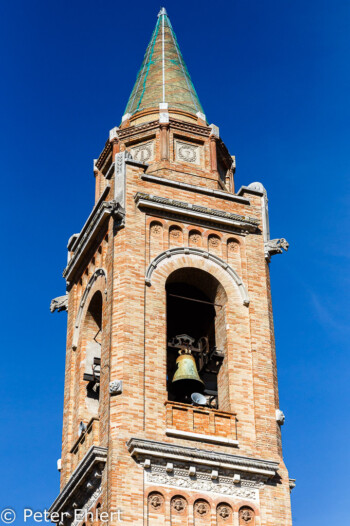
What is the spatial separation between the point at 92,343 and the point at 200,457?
6867 mm

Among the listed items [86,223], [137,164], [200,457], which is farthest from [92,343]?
[200,457]

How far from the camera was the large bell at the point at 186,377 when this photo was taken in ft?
106

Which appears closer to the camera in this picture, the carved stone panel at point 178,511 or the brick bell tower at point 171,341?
the carved stone panel at point 178,511

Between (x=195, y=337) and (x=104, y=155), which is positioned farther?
(x=104, y=155)

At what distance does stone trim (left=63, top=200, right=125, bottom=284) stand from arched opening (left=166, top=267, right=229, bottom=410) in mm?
2550

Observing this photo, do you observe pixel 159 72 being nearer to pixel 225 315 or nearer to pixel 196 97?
pixel 196 97

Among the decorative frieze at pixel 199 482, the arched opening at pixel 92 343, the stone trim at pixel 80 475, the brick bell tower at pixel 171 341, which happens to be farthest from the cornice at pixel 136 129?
the decorative frieze at pixel 199 482

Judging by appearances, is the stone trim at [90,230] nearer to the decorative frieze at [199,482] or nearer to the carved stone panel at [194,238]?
the carved stone panel at [194,238]

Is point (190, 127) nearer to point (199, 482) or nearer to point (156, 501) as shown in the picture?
point (199, 482)

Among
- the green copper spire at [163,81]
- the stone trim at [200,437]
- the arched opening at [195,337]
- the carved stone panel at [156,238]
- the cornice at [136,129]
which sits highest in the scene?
the green copper spire at [163,81]

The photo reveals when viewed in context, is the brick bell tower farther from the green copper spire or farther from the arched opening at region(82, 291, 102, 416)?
the green copper spire

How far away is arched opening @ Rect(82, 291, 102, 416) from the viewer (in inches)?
1342

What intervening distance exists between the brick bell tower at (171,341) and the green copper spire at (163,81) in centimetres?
17

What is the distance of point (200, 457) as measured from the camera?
2977cm
